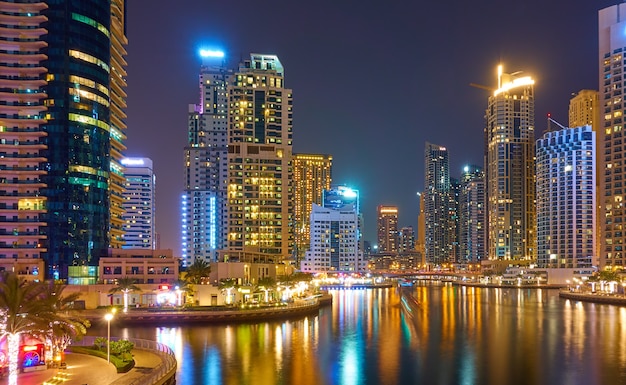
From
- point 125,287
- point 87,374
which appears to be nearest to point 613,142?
point 125,287

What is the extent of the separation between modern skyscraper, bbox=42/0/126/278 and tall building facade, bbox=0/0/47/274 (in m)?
1.52

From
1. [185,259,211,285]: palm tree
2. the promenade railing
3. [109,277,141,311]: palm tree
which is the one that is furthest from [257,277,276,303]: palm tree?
the promenade railing

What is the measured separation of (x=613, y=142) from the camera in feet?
543

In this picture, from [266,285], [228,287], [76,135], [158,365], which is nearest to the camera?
[158,365]

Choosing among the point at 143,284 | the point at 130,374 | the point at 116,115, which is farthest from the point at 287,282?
the point at 130,374

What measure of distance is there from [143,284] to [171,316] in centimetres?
1335

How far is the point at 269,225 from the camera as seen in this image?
521 feet

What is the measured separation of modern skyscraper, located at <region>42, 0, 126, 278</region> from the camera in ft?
344

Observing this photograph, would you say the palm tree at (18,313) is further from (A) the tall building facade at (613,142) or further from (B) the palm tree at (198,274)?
(A) the tall building facade at (613,142)

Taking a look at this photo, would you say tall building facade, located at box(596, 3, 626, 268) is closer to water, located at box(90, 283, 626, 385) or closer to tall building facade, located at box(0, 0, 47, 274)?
water, located at box(90, 283, 626, 385)

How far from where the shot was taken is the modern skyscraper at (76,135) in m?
105

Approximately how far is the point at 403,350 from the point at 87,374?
3921cm

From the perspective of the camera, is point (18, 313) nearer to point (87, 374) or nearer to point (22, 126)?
point (87, 374)

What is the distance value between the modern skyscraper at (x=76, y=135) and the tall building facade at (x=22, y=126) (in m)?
1.52
